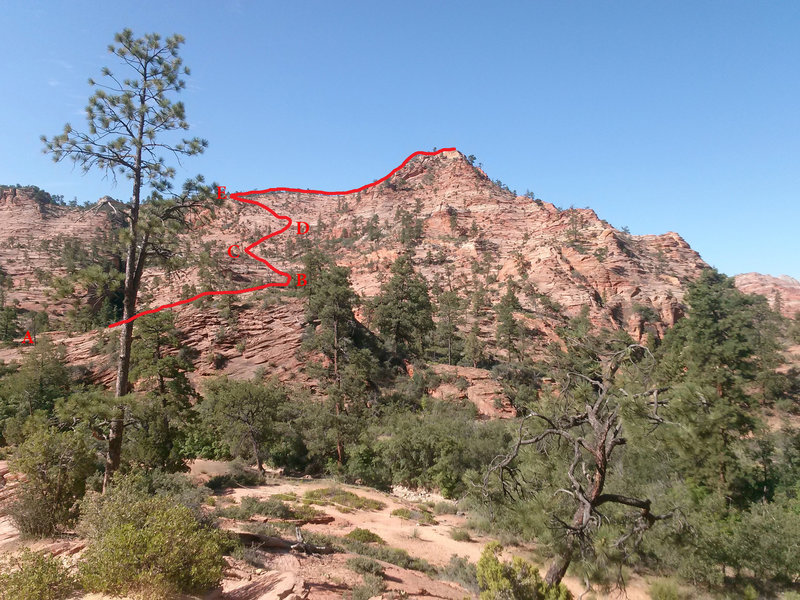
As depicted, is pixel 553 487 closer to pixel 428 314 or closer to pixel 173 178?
pixel 173 178

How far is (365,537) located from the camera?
1131cm

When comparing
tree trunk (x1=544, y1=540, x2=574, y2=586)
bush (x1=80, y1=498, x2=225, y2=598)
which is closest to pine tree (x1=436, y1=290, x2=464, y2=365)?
tree trunk (x1=544, y1=540, x2=574, y2=586)

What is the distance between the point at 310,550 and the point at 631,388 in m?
7.15

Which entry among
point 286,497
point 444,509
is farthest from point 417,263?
point 286,497

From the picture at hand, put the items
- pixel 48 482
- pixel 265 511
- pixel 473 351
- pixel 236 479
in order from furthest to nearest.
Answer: pixel 473 351
pixel 236 479
pixel 265 511
pixel 48 482

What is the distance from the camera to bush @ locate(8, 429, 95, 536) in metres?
6.71

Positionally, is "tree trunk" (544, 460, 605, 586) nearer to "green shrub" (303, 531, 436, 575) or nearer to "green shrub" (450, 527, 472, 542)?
"green shrub" (303, 531, 436, 575)

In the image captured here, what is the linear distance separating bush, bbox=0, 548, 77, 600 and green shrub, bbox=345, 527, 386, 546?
299 inches

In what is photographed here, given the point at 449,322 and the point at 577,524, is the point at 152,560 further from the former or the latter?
the point at 449,322

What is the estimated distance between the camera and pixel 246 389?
22.3 m

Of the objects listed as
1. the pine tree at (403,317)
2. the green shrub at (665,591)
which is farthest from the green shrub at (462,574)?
the pine tree at (403,317)

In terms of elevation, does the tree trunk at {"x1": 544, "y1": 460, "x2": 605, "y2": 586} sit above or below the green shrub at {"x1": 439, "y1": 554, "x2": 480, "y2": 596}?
above

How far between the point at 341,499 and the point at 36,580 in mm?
12330

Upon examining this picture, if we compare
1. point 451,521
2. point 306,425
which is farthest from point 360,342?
point 451,521
